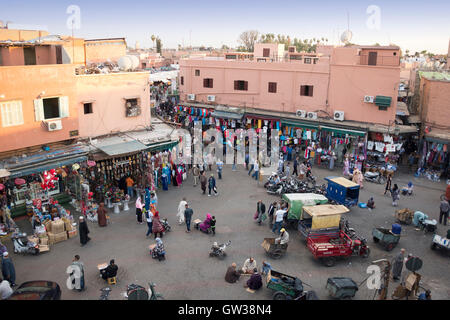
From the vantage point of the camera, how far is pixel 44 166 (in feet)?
53.5

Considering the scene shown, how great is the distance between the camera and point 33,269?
1352 centimetres

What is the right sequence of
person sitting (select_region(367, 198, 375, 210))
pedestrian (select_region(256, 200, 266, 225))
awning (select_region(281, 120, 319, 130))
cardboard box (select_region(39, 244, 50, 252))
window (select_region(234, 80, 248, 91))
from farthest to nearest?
window (select_region(234, 80, 248, 91)) < awning (select_region(281, 120, 319, 130)) < person sitting (select_region(367, 198, 375, 210)) < pedestrian (select_region(256, 200, 266, 225)) < cardboard box (select_region(39, 244, 50, 252))

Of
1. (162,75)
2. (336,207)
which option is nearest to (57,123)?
(336,207)

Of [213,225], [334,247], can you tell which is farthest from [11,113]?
[334,247]

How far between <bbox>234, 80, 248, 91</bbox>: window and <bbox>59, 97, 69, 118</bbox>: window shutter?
15575 millimetres

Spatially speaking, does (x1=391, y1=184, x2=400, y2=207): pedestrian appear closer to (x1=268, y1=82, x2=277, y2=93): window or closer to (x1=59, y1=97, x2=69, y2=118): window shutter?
(x1=268, y1=82, x2=277, y2=93): window

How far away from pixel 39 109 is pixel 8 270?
7.40 meters

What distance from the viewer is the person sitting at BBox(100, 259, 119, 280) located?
12453mm

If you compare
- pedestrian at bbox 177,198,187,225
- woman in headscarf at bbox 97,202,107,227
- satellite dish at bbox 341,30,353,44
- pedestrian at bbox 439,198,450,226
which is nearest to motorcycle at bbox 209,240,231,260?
pedestrian at bbox 177,198,187,225

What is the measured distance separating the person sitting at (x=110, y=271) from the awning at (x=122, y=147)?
7.14 m

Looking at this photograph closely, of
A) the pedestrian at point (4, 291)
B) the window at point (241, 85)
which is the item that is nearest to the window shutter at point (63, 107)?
the pedestrian at point (4, 291)

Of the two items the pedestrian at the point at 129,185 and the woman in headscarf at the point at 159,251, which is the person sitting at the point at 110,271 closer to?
the woman in headscarf at the point at 159,251

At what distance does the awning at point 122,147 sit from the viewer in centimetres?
1869

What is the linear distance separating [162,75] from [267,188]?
66.7 ft
